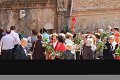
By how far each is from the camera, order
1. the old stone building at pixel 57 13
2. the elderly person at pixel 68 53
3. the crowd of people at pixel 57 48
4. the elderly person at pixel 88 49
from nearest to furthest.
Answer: the elderly person at pixel 68 53 → the crowd of people at pixel 57 48 → the elderly person at pixel 88 49 → the old stone building at pixel 57 13

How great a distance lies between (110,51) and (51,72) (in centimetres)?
174

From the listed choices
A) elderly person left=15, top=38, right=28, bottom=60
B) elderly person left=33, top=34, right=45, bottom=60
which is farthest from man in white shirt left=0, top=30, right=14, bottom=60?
elderly person left=33, top=34, right=45, bottom=60

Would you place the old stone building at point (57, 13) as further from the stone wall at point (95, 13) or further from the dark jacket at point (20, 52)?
the dark jacket at point (20, 52)

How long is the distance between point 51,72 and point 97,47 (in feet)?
4.79

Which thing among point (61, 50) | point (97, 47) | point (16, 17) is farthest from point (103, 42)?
point (16, 17)

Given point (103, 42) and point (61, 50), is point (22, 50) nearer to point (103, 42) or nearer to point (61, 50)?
point (61, 50)

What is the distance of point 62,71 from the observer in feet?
62.7

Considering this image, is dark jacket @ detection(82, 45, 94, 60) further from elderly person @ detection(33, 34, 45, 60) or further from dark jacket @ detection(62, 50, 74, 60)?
elderly person @ detection(33, 34, 45, 60)

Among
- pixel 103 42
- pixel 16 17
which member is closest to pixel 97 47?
pixel 103 42

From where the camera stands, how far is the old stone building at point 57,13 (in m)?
24.3

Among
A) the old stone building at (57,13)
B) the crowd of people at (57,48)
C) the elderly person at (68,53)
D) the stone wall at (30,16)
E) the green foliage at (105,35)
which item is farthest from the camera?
the old stone building at (57,13)

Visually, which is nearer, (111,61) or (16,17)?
(111,61)

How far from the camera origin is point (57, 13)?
25453 mm

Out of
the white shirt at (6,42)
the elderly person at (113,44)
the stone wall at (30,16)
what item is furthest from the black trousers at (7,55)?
the stone wall at (30,16)
